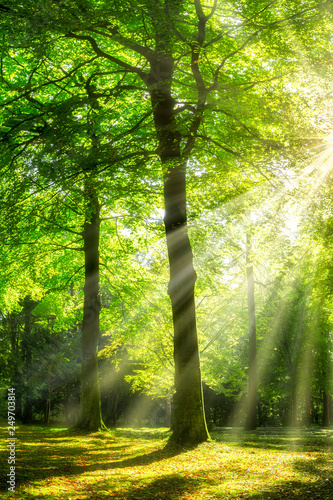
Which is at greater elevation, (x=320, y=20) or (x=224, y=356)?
(x=320, y=20)

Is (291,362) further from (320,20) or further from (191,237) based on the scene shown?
(320,20)

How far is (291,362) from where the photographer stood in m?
32.2

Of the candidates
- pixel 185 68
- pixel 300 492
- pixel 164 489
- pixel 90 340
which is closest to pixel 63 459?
pixel 164 489

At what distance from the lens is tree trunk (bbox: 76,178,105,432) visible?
1550 cm

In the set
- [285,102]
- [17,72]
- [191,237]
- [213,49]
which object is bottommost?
[191,237]

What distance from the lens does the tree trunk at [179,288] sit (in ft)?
34.2

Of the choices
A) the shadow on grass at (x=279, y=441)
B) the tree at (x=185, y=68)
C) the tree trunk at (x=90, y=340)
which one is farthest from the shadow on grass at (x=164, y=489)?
the tree trunk at (x=90, y=340)

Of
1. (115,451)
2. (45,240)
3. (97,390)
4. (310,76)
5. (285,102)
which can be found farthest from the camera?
(45,240)

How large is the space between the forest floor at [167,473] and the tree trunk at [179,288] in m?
0.65

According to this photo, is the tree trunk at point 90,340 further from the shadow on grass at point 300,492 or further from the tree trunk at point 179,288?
the shadow on grass at point 300,492

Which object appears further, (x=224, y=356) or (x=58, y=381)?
(x=58, y=381)

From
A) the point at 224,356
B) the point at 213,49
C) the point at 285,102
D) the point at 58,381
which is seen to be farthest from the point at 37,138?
the point at 58,381

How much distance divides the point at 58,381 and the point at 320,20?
3629cm

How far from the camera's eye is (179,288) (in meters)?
10.9
